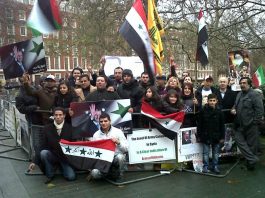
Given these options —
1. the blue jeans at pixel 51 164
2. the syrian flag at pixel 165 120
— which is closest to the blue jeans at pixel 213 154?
the syrian flag at pixel 165 120

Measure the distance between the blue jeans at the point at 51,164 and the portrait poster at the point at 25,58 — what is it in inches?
68.7

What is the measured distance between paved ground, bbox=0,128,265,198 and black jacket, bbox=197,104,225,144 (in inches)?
28.6

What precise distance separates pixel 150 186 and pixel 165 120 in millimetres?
1359

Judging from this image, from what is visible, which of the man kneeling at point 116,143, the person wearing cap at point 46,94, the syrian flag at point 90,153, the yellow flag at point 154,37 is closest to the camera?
the syrian flag at point 90,153

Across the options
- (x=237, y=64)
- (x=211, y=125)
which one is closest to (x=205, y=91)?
(x=211, y=125)

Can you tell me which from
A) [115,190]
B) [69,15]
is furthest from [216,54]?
[115,190]

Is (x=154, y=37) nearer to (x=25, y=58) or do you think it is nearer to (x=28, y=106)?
(x=25, y=58)

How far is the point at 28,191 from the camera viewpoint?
6.20 m

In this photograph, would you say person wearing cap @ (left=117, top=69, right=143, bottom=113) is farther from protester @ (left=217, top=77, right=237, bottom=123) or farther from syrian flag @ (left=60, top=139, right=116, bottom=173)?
protester @ (left=217, top=77, right=237, bottom=123)

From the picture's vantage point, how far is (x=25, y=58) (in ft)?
24.3

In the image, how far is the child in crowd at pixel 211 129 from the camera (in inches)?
275

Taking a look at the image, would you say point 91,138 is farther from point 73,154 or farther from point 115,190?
point 115,190

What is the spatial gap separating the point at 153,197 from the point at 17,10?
41.0 meters

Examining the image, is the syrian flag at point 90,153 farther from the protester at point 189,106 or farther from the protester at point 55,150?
the protester at point 189,106
